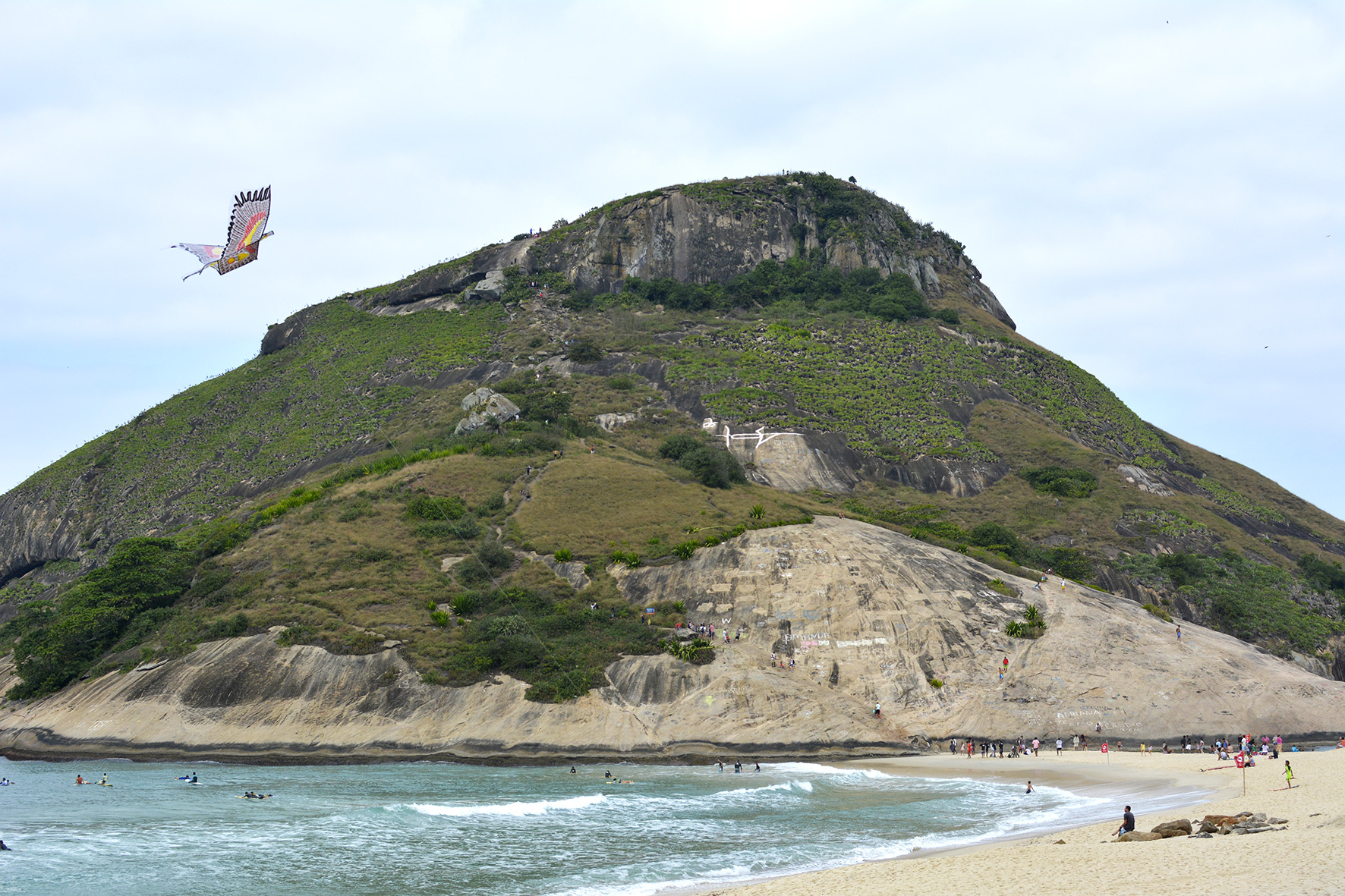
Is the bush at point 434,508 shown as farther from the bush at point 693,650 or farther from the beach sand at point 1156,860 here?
the beach sand at point 1156,860

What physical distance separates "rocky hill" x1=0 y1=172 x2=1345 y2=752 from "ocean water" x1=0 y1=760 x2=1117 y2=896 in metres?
10.9

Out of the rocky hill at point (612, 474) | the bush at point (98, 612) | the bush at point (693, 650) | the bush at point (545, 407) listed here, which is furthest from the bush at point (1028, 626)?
the bush at point (98, 612)

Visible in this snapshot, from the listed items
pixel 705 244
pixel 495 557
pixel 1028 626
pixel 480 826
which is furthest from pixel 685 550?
pixel 705 244

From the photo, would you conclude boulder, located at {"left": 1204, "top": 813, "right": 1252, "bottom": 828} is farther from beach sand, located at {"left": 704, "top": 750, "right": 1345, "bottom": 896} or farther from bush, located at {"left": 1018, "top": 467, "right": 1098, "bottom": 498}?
bush, located at {"left": 1018, "top": 467, "right": 1098, "bottom": 498}

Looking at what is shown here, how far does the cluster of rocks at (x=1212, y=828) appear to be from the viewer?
26.4 metres

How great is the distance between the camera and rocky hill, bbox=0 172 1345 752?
2424 inches

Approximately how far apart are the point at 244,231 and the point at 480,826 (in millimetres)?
28984

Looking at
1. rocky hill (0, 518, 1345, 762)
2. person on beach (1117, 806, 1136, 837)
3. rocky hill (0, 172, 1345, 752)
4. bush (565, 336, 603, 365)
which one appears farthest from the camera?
bush (565, 336, 603, 365)

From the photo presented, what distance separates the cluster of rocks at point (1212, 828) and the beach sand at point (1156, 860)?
0.47 m

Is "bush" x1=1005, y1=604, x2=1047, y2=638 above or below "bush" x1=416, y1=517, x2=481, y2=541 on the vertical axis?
below

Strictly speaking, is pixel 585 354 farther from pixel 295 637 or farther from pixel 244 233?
pixel 244 233

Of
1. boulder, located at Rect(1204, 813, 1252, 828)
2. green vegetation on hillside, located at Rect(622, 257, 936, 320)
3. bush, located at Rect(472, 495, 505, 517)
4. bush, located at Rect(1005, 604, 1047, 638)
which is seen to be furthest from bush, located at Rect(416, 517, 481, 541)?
green vegetation on hillside, located at Rect(622, 257, 936, 320)

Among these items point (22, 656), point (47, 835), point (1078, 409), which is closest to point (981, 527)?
point (1078, 409)

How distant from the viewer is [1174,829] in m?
26.8
